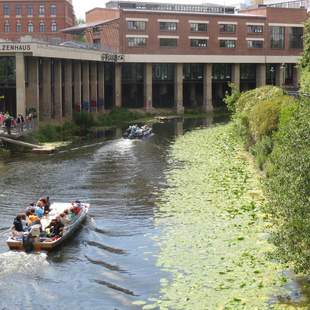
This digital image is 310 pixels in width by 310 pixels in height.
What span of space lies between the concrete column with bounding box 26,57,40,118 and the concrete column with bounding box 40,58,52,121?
4.12m

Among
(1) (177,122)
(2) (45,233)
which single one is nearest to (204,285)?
(2) (45,233)

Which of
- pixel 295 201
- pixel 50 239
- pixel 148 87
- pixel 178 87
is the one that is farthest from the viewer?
pixel 178 87

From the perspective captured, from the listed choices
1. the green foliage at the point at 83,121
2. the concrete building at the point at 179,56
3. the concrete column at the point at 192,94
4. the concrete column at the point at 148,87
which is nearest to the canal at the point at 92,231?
the green foliage at the point at 83,121

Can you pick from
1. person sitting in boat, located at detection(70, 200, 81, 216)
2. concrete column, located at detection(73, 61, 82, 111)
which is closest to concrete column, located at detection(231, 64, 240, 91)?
concrete column, located at detection(73, 61, 82, 111)

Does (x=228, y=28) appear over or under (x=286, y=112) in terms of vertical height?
over

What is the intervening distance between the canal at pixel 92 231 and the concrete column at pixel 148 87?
141 feet

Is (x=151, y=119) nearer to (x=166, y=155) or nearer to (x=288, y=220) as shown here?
(x=166, y=155)

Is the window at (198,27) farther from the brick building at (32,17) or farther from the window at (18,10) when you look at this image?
the window at (18,10)

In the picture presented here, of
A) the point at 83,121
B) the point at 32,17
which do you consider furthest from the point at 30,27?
the point at 83,121

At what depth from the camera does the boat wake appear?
26472mm

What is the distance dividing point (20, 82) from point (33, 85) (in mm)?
5080

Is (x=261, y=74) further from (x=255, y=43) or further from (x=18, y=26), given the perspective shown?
(x=18, y=26)

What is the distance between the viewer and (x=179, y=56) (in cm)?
10512

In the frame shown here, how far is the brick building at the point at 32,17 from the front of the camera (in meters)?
134
